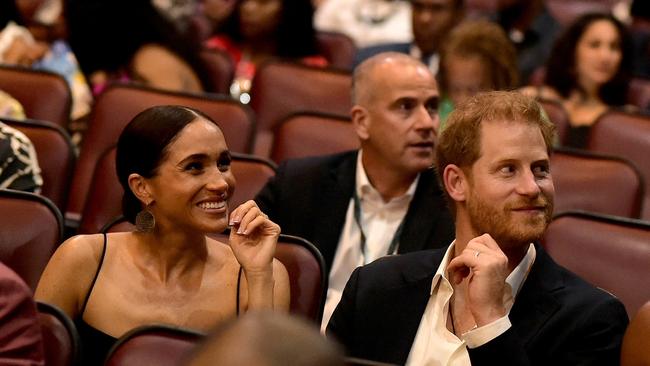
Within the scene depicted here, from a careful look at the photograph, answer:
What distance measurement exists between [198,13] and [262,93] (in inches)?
70.9

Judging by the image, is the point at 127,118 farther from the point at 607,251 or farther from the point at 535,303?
the point at 535,303

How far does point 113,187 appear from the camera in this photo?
3.01m

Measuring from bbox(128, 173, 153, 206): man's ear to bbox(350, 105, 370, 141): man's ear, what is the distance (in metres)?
0.80

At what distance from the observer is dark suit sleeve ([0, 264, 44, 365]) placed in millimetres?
1839

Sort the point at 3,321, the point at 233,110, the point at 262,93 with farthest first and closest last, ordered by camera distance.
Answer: the point at 262,93 → the point at 233,110 → the point at 3,321

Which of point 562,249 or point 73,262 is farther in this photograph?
point 562,249

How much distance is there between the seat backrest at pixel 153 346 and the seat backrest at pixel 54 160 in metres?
1.16

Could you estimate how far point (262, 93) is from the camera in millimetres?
3971

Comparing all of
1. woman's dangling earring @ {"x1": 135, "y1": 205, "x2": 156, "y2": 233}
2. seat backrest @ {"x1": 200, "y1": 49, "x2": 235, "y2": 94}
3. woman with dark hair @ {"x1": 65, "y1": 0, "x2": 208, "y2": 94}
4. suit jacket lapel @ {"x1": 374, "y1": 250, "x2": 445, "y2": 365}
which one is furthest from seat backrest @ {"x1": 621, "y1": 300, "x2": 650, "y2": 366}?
seat backrest @ {"x1": 200, "y1": 49, "x2": 235, "y2": 94}

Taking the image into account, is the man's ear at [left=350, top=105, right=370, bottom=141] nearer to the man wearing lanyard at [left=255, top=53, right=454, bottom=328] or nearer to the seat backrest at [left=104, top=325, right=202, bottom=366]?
the man wearing lanyard at [left=255, top=53, right=454, bottom=328]

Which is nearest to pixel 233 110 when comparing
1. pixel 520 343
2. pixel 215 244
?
pixel 215 244

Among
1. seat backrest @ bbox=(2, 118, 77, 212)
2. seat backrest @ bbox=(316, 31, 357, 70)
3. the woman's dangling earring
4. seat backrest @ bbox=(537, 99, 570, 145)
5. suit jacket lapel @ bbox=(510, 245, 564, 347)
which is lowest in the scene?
suit jacket lapel @ bbox=(510, 245, 564, 347)

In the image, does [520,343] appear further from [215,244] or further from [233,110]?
[233,110]

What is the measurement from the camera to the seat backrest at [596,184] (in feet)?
10.2
